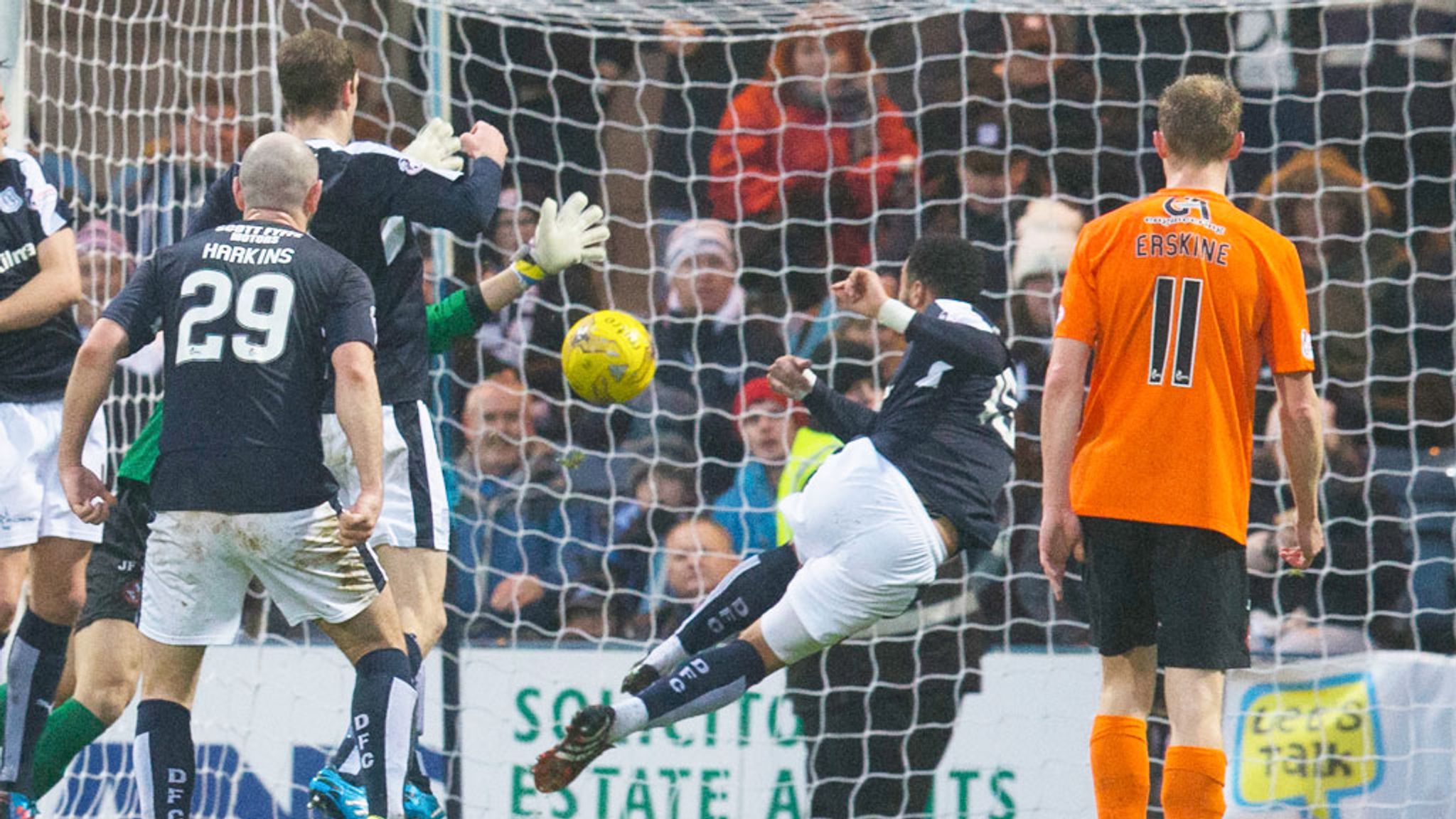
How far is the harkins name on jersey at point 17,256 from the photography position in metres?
5.43

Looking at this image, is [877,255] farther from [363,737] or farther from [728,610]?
[363,737]

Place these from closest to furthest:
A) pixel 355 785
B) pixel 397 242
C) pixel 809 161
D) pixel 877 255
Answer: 1. pixel 355 785
2. pixel 397 242
3. pixel 877 255
4. pixel 809 161

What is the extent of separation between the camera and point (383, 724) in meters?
4.48

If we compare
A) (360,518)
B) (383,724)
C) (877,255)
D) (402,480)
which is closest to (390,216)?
(402,480)

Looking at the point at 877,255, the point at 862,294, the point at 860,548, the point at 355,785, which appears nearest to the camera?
the point at 355,785

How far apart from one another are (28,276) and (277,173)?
1413mm

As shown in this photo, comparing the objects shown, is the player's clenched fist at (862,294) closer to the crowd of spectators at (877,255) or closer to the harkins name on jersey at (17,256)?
the crowd of spectators at (877,255)

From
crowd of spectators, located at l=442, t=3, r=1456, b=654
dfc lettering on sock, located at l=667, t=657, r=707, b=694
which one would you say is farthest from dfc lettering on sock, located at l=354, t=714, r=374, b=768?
crowd of spectators, located at l=442, t=3, r=1456, b=654

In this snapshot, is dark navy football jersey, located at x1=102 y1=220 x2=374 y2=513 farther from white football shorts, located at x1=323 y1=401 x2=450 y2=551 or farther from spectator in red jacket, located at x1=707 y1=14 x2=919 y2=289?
spectator in red jacket, located at x1=707 y1=14 x2=919 y2=289

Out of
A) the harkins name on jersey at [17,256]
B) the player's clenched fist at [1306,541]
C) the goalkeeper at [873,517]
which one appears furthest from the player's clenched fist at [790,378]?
the harkins name on jersey at [17,256]

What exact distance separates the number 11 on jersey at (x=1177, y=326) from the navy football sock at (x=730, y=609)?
1733 mm

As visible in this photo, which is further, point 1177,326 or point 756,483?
point 756,483

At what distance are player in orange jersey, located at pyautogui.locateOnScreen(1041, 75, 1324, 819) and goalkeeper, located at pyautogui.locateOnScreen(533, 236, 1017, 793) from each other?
0.96m

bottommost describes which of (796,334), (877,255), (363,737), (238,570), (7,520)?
(363,737)
